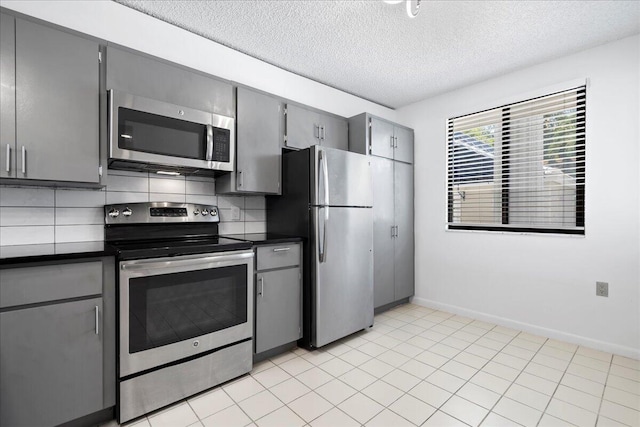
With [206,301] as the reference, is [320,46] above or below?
above

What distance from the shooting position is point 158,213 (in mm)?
2303

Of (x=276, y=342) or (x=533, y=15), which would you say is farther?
(x=276, y=342)

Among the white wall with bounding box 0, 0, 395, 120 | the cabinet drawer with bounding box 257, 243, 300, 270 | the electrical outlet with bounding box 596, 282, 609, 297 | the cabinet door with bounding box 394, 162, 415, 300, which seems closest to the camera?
the white wall with bounding box 0, 0, 395, 120

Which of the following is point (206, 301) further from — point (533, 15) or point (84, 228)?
point (533, 15)

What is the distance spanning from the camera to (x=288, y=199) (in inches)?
111

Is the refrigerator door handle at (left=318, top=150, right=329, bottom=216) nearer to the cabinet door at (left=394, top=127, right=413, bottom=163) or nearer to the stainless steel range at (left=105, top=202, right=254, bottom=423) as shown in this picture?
the stainless steel range at (left=105, top=202, right=254, bottom=423)

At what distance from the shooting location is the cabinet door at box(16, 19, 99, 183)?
64.7 inches

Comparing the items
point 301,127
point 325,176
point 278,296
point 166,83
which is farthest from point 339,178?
point 166,83

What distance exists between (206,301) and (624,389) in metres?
2.81

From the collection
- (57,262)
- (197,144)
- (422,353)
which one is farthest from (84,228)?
(422,353)

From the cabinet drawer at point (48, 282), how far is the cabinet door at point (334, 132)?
2.24 metres

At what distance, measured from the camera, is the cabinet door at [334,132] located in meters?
3.21

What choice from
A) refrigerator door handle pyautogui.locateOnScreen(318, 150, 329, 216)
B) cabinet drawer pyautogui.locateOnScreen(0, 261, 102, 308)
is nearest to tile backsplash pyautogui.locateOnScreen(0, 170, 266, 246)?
cabinet drawer pyautogui.locateOnScreen(0, 261, 102, 308)

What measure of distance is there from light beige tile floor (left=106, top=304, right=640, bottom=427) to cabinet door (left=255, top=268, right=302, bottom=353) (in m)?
0.18
